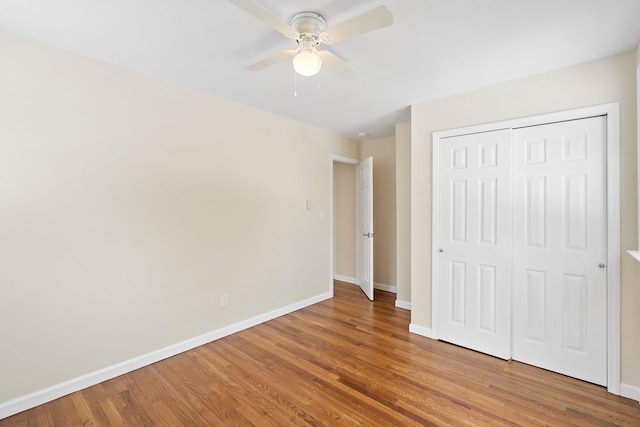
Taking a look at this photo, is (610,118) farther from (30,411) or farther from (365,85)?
(30,411)

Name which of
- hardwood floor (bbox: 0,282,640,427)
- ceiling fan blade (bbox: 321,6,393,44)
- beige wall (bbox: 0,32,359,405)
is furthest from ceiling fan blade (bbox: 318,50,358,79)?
hardwood floor (bbox: 0,282,640,427)

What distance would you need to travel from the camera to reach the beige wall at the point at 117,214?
195 centimetres

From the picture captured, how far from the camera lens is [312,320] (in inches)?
136

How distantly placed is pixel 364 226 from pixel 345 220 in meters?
0.73

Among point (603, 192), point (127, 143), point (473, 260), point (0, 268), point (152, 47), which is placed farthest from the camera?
point (473, 260)

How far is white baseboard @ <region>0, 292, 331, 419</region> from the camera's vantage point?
76.0 inches

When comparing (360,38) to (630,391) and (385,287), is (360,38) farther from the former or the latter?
(385,287)

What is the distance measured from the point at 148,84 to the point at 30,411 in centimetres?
250

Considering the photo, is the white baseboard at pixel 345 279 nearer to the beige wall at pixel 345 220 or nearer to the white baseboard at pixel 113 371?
the beige wall at pixel 345 220

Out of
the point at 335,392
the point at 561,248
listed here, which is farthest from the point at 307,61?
the point at 561,248

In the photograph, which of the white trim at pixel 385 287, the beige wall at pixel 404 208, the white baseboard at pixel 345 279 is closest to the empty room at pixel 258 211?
the beige wall at pixel 404 208

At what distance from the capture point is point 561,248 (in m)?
2.36

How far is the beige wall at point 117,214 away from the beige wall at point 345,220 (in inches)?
71.1

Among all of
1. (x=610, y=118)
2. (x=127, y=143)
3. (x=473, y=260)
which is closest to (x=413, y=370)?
(x=473, y=260)
